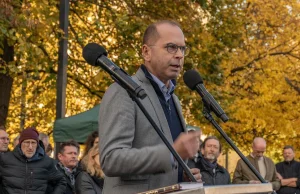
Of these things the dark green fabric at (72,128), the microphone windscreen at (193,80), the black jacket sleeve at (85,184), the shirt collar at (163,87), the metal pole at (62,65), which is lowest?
the shirt collar at (163,87)

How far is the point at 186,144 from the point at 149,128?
0.97 feet

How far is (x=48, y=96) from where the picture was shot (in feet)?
75.3

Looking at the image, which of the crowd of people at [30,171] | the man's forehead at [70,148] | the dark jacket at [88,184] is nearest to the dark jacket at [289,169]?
the man's forehead at [70,148]

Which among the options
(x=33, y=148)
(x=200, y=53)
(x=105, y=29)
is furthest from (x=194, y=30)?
(x=33, y=148)

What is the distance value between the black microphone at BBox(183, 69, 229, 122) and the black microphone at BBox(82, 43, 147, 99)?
835mm

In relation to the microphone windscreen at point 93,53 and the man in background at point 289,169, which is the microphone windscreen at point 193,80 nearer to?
the microphone windscreen at point 93,53

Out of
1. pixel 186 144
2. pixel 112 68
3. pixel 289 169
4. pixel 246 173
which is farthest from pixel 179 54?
pixel 289 169

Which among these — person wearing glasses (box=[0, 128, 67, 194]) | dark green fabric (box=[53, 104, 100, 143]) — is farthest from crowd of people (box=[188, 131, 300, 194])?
dark green fabric (box=[53, 104, 100, 143])

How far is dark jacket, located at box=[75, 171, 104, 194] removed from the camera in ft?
30.5

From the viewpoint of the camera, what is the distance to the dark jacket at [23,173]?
406 inches

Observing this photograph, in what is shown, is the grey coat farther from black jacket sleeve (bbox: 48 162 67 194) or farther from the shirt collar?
black jacket sleeve (bbox: 48 162 67 194)

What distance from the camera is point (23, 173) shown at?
406 inches

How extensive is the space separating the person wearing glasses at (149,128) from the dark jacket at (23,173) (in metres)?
5.95

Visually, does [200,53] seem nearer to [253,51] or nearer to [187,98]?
[187,98]
